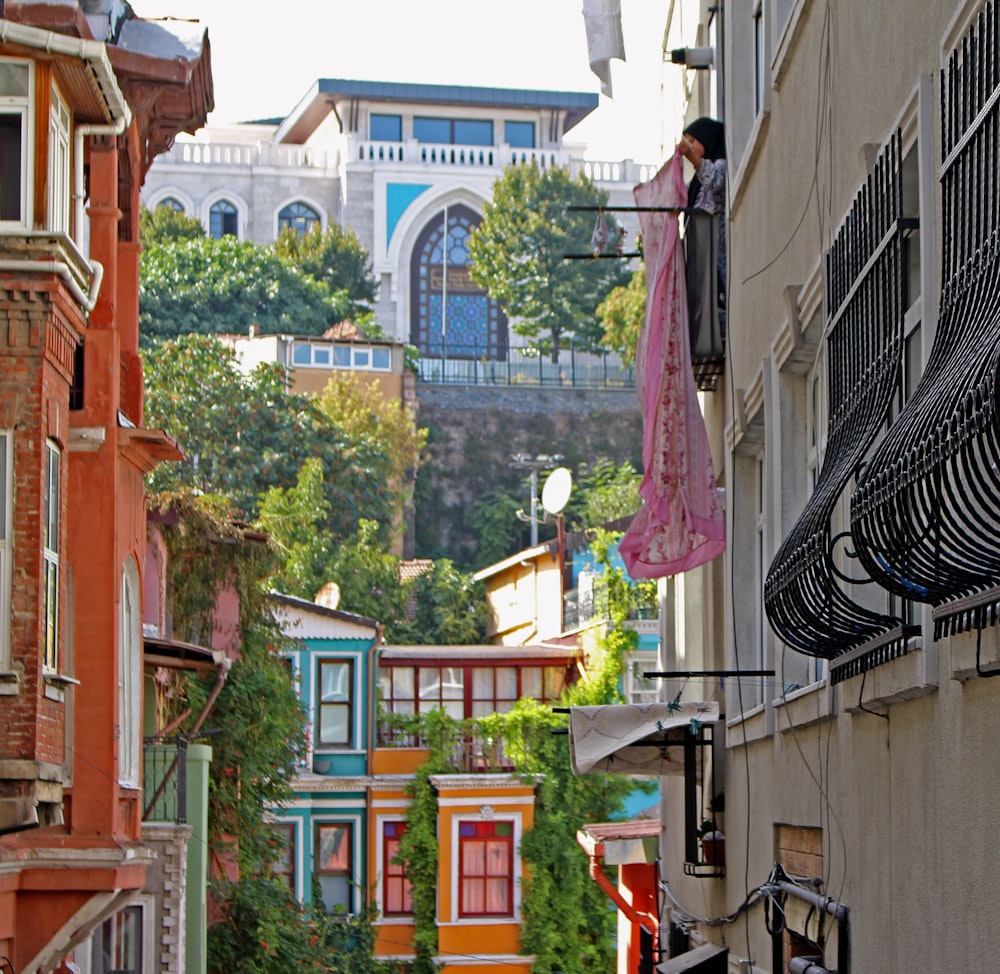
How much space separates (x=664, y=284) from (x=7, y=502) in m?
5.07

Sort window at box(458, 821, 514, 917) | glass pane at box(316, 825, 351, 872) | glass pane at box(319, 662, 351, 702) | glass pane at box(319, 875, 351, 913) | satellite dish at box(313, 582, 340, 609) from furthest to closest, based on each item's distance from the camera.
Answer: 1. satellite dish at box(313, 582, 340, 609)
2. glass pane at box(319, 662, 351, 702)
3. glass pane at box(316, 825, 351, 872)
4. glass pane at box(319, 875, 351, 913)
5. window at box(458, 821, 514, 917)

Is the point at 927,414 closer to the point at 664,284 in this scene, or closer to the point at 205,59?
the point at 664,284

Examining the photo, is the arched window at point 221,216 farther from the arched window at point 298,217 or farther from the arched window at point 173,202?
the arched window at point 298,217

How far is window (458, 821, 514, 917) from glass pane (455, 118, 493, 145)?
53011 mm

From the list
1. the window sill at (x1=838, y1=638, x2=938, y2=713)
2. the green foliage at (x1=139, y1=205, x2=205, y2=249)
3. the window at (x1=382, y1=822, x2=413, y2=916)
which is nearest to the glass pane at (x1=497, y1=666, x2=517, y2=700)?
the window at (x1=382, y1=822, x2=413, y2=916)

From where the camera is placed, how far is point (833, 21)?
10.1 m

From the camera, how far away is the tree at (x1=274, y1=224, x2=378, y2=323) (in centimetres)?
7931

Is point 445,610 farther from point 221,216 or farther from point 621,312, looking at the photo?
point 221,216

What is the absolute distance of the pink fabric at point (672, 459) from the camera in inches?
579

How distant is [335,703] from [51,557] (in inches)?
1071

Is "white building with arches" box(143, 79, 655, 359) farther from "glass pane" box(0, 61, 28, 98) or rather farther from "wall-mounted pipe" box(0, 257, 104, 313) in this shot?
"glass pane" box(0, 61, 28, 98)

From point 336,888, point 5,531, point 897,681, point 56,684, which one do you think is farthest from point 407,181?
point 897,681

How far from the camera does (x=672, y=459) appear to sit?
14898 millimetres

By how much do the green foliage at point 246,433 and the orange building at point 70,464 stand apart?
36826 mm
